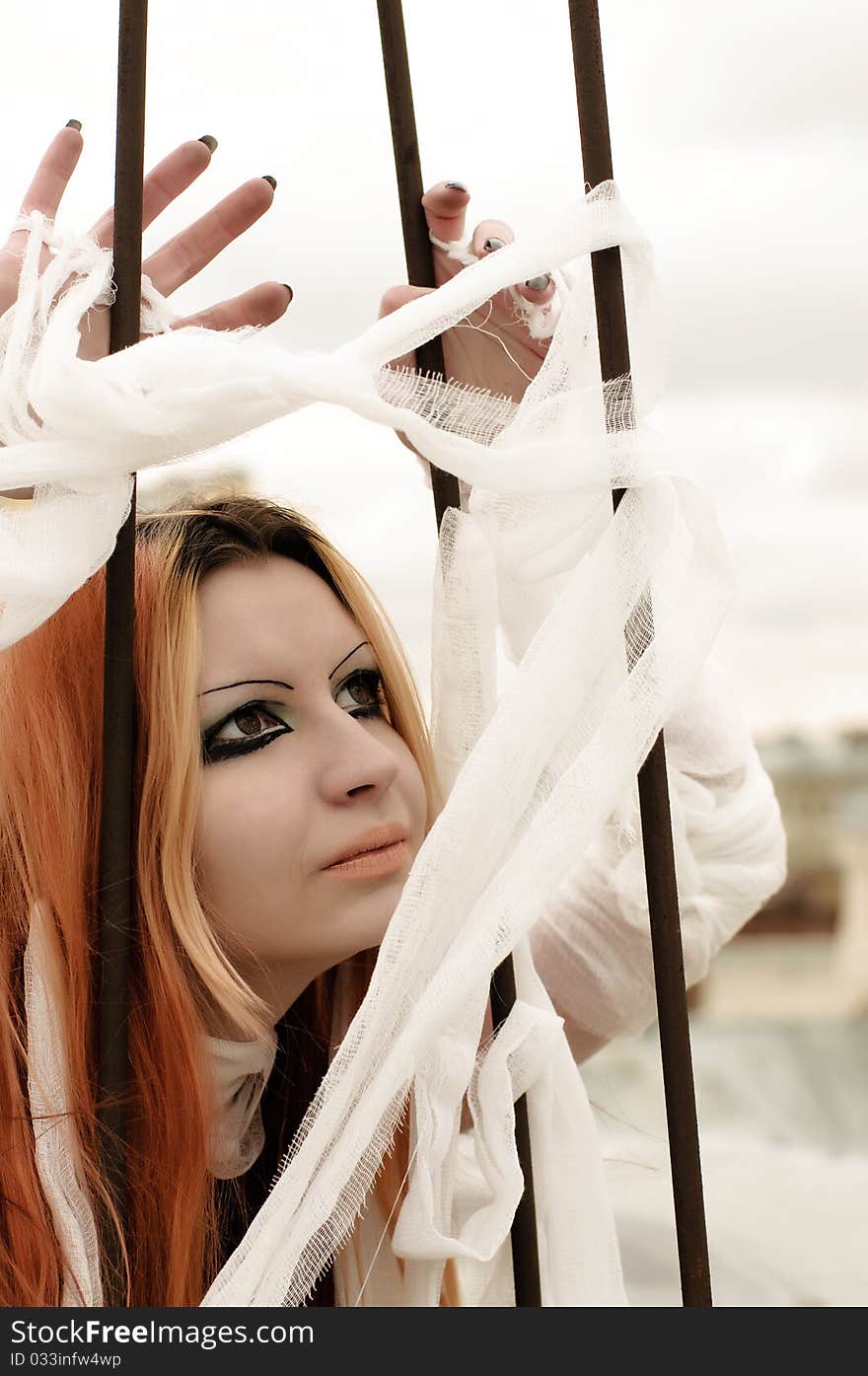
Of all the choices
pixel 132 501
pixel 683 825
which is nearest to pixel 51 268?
pixel 132 501

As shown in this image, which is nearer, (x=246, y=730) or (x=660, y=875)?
(x=660, y=875)

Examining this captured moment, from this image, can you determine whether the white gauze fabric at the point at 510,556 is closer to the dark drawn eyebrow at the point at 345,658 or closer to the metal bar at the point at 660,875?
the metal bar at the point at 660,875

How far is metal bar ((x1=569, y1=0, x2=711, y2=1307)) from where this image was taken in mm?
545

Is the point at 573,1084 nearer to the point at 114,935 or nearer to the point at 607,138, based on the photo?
the point at 114,935

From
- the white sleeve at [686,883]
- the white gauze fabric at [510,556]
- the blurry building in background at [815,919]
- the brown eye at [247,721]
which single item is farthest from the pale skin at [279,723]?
the blurry building in background at [815,919]

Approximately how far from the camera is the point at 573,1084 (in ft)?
2.24

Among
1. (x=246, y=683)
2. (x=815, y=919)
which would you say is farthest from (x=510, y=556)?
(x=815, y=919)

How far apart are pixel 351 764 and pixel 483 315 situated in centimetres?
28

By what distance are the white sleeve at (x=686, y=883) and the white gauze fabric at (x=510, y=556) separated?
1.30ft

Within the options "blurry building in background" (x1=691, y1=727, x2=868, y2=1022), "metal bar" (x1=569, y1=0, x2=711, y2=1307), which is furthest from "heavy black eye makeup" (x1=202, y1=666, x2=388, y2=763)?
"blurry building in background" (x1=691, y1=727, x2=868, y2=1022)

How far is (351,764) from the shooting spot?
696mm

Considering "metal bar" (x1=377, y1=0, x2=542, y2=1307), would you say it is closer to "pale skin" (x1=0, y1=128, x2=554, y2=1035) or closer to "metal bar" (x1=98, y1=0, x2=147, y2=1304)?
"pale skin" (x1=0, y1=128, x2=554, y2=1035)

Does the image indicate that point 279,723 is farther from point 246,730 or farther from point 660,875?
point 660,875

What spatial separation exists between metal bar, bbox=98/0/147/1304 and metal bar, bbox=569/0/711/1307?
0.20 meters
